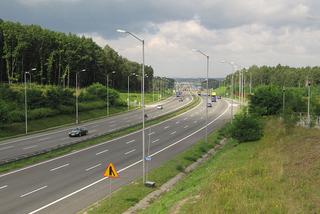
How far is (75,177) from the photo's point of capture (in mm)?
33062

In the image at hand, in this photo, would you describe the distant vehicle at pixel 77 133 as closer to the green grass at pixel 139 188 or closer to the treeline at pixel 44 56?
the green grass at pixel 139 188

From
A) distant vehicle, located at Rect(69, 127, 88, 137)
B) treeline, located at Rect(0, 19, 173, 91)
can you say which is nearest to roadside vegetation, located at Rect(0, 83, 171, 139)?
distant vehicle, located at Rect(69, 127, 88, 137)

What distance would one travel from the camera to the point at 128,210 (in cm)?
2381

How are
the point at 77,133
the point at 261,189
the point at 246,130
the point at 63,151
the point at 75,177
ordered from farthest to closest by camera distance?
the point at 77,133 → the point at 246,130 → the point at 63,151 → the point at 75,177 → the point at 261,189

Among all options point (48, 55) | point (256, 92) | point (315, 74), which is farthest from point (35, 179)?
point (315, 74)

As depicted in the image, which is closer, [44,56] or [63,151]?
[63,151]

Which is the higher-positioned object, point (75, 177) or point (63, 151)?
point (63, 151)

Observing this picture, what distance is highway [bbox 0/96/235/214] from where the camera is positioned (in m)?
25.7

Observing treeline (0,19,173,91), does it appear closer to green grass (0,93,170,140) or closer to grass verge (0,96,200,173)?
green grass (0,93,170,140)

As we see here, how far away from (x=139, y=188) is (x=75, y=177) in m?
6.54

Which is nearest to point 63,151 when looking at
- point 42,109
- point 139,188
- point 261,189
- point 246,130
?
point 246,130

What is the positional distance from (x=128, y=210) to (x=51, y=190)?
23.4ft

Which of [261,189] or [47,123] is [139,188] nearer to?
[261,189]

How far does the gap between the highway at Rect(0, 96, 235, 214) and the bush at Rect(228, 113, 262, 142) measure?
5.46m
